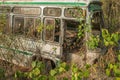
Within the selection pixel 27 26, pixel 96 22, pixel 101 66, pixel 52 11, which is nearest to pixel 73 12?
pixel 96 22

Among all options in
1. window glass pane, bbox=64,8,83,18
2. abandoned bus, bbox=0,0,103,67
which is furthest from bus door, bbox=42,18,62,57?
window glass pane, bbox=64,8,83,18

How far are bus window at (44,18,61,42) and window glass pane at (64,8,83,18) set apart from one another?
400 millimetres

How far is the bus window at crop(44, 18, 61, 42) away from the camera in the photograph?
8.24m

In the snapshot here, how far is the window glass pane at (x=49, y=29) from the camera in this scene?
8.19 metres

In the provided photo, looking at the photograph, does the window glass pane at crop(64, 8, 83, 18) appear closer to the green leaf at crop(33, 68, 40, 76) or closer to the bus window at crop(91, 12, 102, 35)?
the bus window at crop(91, 12, 102, 35)

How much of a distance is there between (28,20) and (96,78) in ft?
13.8

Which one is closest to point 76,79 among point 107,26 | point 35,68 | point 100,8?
point 35,68

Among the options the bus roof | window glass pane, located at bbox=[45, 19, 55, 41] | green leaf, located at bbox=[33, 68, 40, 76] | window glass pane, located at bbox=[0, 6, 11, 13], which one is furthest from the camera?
window glass pane, located at bbox=[0, 6, 11, 13]

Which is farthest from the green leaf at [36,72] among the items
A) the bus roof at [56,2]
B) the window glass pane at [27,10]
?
the window glass pane at [27,10]

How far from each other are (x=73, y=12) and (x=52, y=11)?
3.02 feet

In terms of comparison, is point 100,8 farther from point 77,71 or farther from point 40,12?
point 77,71

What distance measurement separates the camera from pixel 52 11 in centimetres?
848

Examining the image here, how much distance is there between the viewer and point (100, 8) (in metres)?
7.42

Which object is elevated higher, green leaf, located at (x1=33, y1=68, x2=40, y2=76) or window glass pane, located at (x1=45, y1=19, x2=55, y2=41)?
→ green leaf, located at (x1=33, y1=68, x2=40, y2=76)
